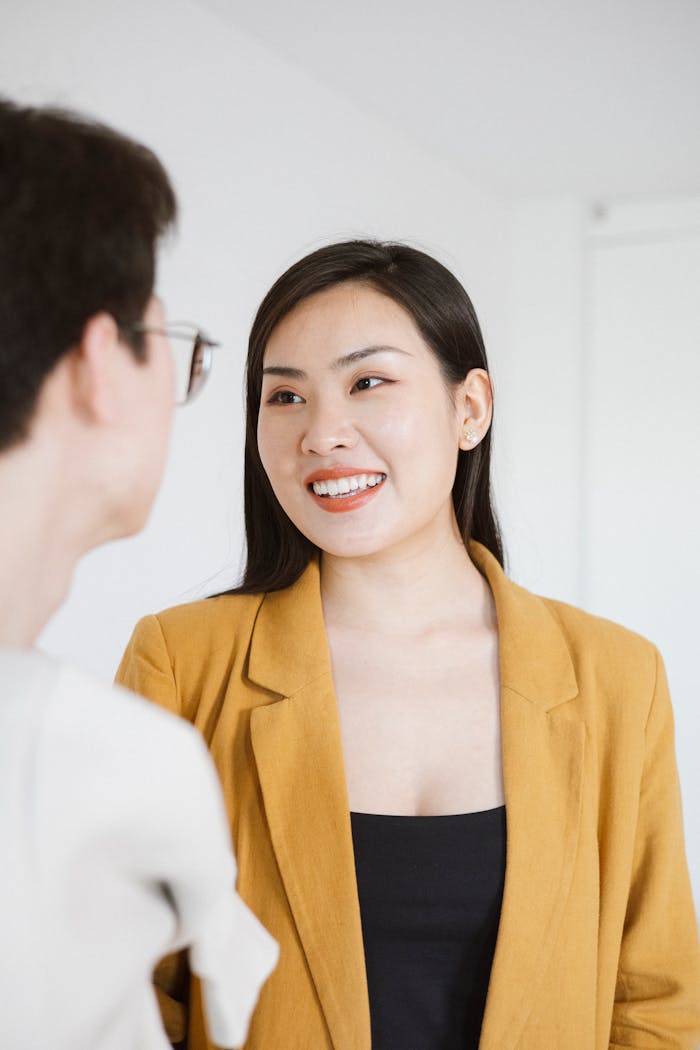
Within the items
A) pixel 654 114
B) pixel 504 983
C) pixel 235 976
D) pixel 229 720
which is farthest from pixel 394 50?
pixel 235 976

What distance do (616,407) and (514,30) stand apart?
272 centimetres

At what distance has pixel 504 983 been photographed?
4.45 ft

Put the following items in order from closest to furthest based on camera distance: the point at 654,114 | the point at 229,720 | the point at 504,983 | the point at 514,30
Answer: the point at 504,983 < the point at 229,720 < the point at 514,30 < the point at 654,114

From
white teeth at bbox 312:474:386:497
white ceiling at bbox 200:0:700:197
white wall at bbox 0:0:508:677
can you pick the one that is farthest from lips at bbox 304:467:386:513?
white ceiling at bbox 200:0:700:197

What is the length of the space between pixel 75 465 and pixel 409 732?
910 mm

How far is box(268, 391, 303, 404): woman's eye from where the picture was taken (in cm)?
159

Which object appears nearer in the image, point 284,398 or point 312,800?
point 312,800

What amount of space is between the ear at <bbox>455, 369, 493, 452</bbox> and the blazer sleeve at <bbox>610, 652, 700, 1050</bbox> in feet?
1.68

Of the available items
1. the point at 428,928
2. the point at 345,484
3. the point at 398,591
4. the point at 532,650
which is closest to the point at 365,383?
the point at 345,484

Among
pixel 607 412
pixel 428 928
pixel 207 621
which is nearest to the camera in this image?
pixel 428 928

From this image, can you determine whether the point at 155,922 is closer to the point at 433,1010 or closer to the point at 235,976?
→ the point at 235,976

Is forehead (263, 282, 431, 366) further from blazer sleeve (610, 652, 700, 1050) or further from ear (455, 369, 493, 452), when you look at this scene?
blazer sleeve (610, 652, 700, 1050)

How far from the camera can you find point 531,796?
1.46 m

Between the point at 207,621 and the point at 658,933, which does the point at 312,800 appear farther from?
the point at 658,933
